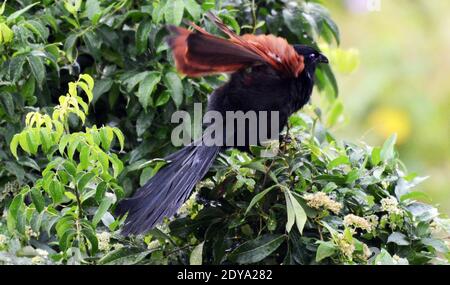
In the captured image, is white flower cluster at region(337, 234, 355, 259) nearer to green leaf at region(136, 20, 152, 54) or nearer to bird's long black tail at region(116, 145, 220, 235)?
bird's long black tail at region(116, 145, 220, 235)

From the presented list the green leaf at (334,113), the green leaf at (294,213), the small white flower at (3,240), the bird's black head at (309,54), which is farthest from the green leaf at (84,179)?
the green leaf at (334,113)

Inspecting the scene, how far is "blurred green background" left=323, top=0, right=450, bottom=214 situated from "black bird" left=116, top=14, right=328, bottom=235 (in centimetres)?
112

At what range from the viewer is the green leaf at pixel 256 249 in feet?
9.66

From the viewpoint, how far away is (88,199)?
312 centimetres

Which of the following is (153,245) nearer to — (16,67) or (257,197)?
(257,197)

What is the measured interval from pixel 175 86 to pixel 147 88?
124 millimetres

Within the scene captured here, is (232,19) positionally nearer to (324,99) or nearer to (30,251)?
(324,99)

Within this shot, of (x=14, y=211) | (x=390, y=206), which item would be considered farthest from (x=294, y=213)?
(x=14, y=211)

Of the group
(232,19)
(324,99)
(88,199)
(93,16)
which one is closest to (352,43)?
(324,99)

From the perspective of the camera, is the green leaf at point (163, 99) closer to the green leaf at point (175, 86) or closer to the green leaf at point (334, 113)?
the green leaf at point (175, 86)

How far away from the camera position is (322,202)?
9.67 ft

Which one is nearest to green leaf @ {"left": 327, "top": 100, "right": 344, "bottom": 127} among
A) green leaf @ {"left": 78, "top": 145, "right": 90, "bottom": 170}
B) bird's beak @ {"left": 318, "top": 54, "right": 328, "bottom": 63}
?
bird's beak @ {"left": 318, "top": 54, "right": 328, "bottom": 63}
